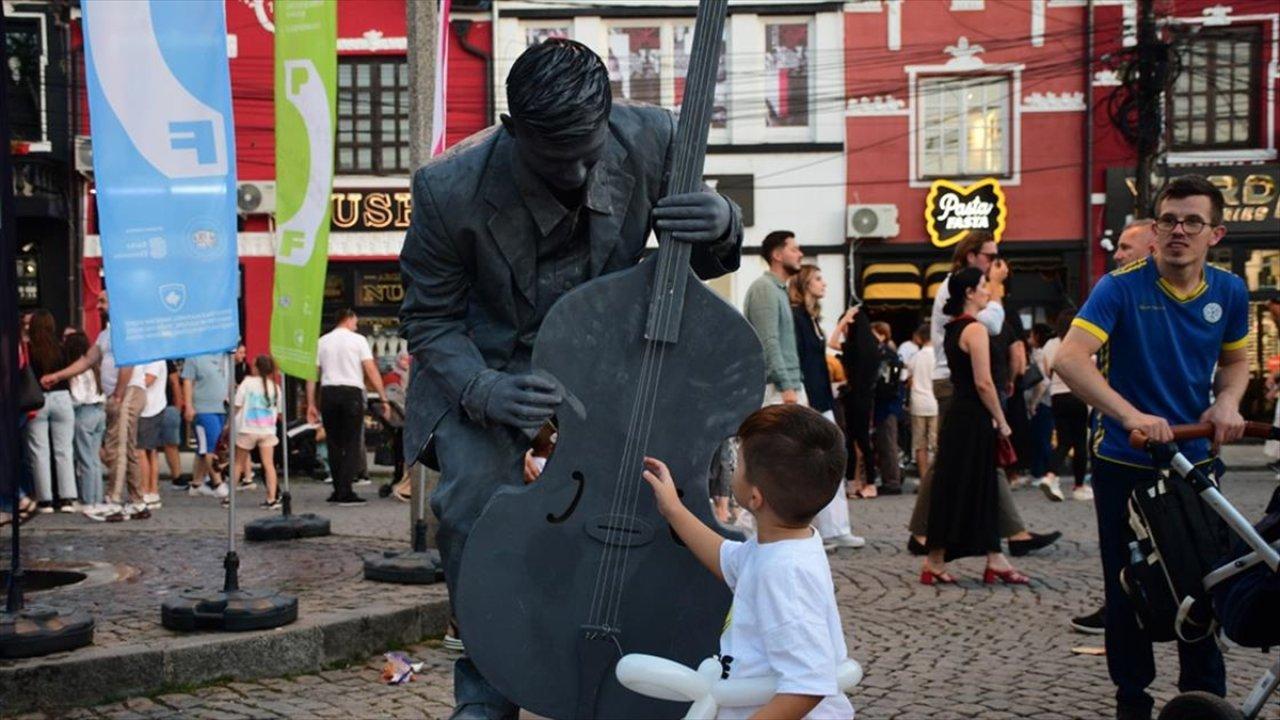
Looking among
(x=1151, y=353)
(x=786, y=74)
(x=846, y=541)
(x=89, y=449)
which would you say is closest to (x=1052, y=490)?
(x=846, y=541)

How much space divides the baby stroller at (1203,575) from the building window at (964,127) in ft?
67.0

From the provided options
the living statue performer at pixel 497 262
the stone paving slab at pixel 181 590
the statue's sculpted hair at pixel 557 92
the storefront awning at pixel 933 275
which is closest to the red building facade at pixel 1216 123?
the storefront awning at pixel 933 275

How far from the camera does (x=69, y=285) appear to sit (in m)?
24.2

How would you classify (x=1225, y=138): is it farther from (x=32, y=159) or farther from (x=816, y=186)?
(x=32, y=159)

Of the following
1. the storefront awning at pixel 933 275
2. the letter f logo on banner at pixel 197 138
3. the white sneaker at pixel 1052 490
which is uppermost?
the letter f logo on banner at pixel 197 138

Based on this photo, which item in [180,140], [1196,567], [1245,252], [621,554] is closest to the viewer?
[621,554]

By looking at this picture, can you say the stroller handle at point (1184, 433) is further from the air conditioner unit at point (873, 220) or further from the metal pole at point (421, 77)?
the air conditioner unit at point (873, 220)

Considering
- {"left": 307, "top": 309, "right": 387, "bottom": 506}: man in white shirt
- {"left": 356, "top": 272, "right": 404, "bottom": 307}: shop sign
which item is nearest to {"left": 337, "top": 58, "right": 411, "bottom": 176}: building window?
{"left": 356, "top": 272, "right": 404, "bottom": 307}: shop sign

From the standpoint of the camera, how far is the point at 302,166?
858cm

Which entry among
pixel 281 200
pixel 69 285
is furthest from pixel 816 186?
pixel 281 200

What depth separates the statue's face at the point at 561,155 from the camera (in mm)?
3182

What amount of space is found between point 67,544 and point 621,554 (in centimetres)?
725

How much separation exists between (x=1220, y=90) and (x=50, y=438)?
19.3m

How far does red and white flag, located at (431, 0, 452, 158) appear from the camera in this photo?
8.18m
